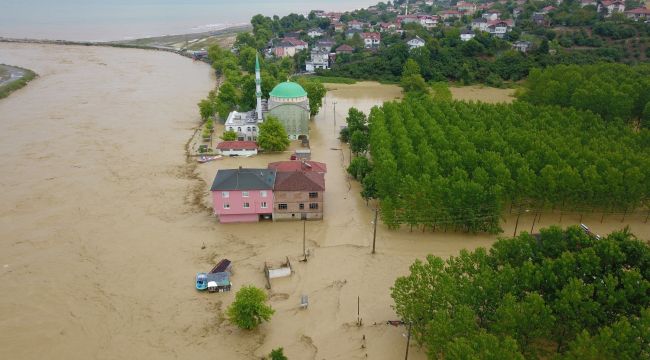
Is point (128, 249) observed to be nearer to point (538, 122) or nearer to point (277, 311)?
point (277, 311)

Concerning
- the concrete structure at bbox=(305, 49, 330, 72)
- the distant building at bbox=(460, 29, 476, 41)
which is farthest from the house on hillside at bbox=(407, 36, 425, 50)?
the concrete structure at bbox=(305, 49, 330, 72)

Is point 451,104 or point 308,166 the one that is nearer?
point 308,166

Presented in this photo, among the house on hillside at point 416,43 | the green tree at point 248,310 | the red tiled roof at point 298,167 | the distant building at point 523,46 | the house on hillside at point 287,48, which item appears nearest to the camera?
the green tree at point 248,310

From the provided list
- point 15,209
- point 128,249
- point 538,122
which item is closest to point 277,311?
point 128,249

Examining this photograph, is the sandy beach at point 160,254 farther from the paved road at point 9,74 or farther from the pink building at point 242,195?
the paved road at point 9,74

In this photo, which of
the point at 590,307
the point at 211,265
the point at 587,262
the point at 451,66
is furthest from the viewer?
the point at 451,66

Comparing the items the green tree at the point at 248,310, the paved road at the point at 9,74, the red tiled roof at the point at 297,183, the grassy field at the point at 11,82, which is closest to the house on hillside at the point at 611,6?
the red tiled roof at the point at 297,183

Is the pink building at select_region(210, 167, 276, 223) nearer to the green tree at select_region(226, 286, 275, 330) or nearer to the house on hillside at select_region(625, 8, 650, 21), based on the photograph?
the green tree at select_region(226, 286, 275, 330)

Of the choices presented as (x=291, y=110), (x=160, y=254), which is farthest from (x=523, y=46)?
(x=160, y=254)
